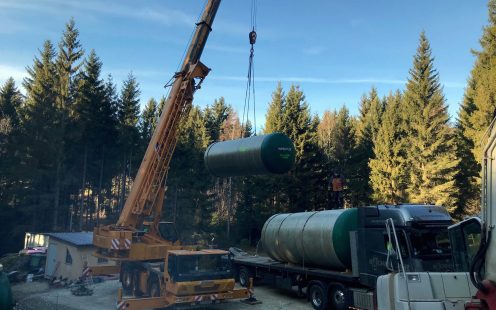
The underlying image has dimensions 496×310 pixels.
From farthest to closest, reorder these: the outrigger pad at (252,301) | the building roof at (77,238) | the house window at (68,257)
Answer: the house window at (68,257) < the building roof at (77,238) < the outrigger pad at (252,301)

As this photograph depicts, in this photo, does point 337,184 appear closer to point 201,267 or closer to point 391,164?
point 201,267

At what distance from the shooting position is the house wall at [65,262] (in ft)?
70.2

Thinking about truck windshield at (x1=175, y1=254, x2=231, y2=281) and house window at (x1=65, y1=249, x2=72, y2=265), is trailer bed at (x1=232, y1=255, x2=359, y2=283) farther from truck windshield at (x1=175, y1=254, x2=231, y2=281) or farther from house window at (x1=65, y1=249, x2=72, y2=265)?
house window at (x1=65, y1=249, x2=72, y2=265)

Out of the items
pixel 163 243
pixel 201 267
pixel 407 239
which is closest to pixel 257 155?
pixel 201 267

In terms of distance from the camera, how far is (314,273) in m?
14.1

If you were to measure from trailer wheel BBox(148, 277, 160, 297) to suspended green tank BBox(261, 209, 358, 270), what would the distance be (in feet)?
17.2

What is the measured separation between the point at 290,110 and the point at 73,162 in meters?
23.6

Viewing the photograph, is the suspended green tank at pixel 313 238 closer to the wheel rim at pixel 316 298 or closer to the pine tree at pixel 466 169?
the wheel rim at pixel 316 298

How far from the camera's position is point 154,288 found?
14.5m

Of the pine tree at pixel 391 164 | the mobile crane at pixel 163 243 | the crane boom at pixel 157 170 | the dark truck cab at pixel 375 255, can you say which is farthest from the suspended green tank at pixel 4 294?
the pine tree at pixel 391 164

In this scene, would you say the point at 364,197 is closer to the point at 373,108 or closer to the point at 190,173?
the point at 373,108

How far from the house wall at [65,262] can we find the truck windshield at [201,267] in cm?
985

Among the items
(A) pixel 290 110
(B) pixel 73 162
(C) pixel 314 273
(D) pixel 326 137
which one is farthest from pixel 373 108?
(C) pixel 314 273

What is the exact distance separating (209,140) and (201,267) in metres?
32.5
